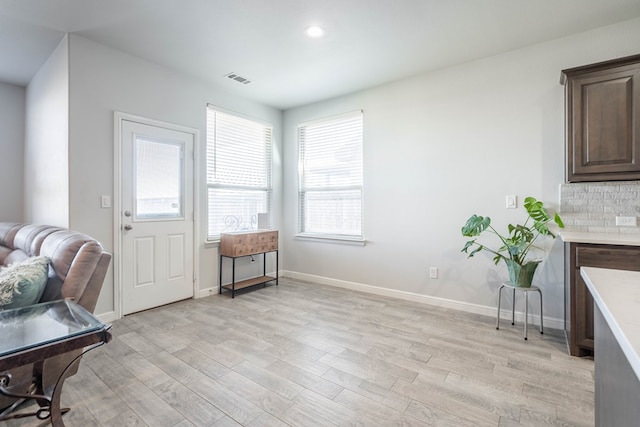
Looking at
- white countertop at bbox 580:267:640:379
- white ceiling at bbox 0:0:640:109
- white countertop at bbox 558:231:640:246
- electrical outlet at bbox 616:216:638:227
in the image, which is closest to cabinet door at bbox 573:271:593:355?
white countertop at bbox 558:231:640:246

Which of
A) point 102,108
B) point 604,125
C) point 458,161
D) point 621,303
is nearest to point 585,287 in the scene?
point 604,125

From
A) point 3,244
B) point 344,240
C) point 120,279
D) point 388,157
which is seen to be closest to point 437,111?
point 388,157

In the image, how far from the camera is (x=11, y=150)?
151 inches

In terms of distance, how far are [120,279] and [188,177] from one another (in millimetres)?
1317

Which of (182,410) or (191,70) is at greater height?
(191,70)

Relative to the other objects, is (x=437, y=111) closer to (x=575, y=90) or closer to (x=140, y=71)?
(x=575, y=90)

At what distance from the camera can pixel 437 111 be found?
3.47 meters

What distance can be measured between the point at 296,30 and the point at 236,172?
6.95ft

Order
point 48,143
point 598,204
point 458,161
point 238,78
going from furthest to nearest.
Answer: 1. point 238,78
2. point 458,161
3. point 48,143
4. point 598,204

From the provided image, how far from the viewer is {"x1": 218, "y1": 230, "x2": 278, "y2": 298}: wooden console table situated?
3.87 metres

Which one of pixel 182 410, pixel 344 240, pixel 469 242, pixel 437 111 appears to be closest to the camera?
pixel 182 410

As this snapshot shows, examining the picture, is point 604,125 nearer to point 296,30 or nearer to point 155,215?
point 296,30

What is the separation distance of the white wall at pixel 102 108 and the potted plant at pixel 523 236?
3463 mm

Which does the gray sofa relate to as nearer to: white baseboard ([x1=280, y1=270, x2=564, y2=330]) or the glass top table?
the glass top table
